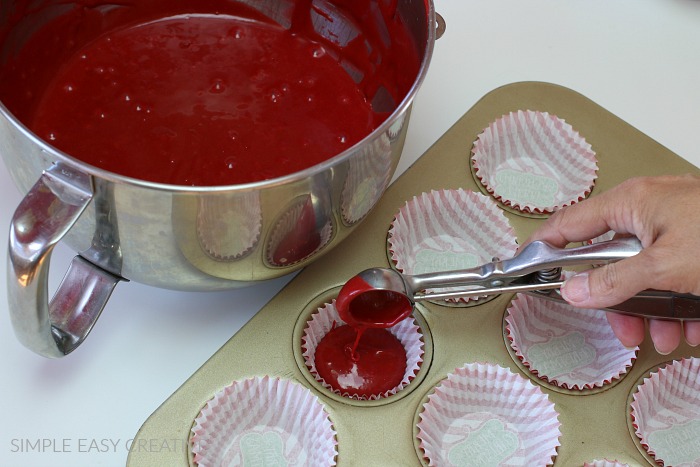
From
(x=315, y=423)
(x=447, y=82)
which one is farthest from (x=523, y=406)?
(x=447, y=82)

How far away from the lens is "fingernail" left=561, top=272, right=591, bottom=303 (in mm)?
768

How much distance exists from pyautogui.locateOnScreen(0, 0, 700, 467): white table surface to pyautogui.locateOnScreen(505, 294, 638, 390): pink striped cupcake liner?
0.82 feet

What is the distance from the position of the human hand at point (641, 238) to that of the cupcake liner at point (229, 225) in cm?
32

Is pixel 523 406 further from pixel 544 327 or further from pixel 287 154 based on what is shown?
pixel 287 154

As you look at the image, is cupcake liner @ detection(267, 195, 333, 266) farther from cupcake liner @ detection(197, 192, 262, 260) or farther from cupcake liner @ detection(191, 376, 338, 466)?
cupcake liner @ detection(191, 376, 338, 466)

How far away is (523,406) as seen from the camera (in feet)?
2.84

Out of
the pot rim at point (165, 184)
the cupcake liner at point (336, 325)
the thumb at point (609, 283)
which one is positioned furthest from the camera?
the cupcake liner at point (336, 325)

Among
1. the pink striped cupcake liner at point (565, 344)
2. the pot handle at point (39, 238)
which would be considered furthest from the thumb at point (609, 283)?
the pot handle at point (39, 238)

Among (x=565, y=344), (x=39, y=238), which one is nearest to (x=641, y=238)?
(x=565, y=344)

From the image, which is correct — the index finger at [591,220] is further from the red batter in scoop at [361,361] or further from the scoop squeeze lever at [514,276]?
the red batter in scoop at [361,361]

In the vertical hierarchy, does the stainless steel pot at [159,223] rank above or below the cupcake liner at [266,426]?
above

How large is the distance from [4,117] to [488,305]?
54 cm

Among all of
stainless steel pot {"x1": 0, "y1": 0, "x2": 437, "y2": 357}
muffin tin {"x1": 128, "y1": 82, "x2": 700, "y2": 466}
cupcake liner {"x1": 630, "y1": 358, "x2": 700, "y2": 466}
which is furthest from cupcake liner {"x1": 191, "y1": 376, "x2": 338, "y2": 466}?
cupcake liner {"x1": 630, "y1": 358, "x2": 700, "y2": 466}

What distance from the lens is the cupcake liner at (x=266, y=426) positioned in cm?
79
